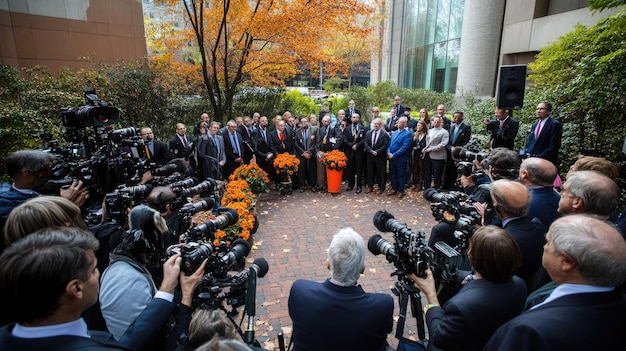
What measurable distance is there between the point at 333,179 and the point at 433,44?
60.9 feet

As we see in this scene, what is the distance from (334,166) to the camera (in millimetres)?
9305

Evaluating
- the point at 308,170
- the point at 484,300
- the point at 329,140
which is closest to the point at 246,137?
the point at 308,170

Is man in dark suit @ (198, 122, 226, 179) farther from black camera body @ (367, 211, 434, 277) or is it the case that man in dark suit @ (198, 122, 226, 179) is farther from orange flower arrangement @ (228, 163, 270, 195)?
black camera body @ (367, 211, 434, 277)

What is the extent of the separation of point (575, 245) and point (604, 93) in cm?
652

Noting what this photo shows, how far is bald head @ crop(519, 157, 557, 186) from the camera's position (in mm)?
3564

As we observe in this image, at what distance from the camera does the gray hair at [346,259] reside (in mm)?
2287

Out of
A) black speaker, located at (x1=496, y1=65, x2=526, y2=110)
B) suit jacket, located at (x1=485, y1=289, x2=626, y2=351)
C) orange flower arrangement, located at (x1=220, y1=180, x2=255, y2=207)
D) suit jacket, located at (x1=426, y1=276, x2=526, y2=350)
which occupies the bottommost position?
orange flower arrangement, located at (x1=220, y1=180, x2=255, y2=207)

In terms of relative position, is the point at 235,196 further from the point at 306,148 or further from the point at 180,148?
the point at 306,148

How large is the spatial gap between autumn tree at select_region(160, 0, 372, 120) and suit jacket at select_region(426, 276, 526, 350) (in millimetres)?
10430

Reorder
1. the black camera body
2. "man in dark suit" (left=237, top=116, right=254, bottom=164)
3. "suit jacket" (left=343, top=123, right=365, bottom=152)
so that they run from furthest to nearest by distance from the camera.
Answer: "man in dark suit" (left=237, top=116, right=254, bottom=164)
"suit jacket" (left=343, top=123, right=365, bottom=152)
the black camera body

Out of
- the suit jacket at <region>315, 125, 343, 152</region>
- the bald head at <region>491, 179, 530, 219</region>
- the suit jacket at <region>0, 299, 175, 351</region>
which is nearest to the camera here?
the suit jacket at <region>0, 299, 175, 351</region>

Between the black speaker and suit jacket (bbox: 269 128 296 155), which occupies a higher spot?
the black speaker

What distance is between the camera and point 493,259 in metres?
2.18

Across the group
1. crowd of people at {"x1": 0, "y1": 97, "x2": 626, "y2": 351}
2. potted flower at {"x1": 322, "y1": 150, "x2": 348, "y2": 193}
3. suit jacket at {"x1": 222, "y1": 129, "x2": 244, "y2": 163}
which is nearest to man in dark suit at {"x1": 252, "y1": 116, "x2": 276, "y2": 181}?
suit jacket at {"x1": 222, "y1": 129, "x2": 244, "y2": 163}
